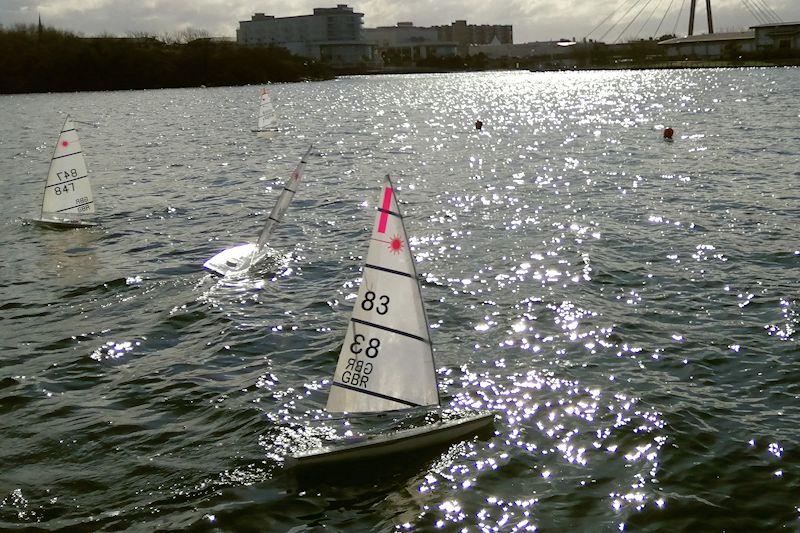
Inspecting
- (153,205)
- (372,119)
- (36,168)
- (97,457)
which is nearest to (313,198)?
(153,205)

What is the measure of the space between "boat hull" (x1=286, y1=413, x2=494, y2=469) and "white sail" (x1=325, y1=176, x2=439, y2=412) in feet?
1.57

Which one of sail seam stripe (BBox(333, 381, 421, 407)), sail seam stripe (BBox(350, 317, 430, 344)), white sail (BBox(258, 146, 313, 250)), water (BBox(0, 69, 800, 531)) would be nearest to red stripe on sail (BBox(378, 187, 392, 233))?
sail seam stripe (BBox(350, 317, 430, 344))

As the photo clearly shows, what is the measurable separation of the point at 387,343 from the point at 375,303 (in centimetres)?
72

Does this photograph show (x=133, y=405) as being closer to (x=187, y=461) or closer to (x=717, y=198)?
(x=187, y=461)

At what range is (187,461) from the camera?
498 inches

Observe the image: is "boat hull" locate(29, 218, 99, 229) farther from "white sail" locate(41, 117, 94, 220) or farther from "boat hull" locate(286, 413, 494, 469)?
"boat hull" locate(286, 413, 494, 469)

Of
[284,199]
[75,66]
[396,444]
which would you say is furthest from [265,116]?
[75,66]

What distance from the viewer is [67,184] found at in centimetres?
3027

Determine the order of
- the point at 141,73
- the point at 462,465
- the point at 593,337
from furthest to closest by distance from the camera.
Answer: the point at 141,73 < the point at 593,337 < the point at 462,465

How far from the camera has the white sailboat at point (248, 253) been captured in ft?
74.6

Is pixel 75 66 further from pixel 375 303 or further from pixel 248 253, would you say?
pixel 375 303

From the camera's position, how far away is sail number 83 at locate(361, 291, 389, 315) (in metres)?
12.2

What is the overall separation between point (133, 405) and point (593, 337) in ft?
32.0

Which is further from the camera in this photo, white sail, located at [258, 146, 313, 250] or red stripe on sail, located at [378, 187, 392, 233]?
white sail, located at [258, 146, 313, 250]
